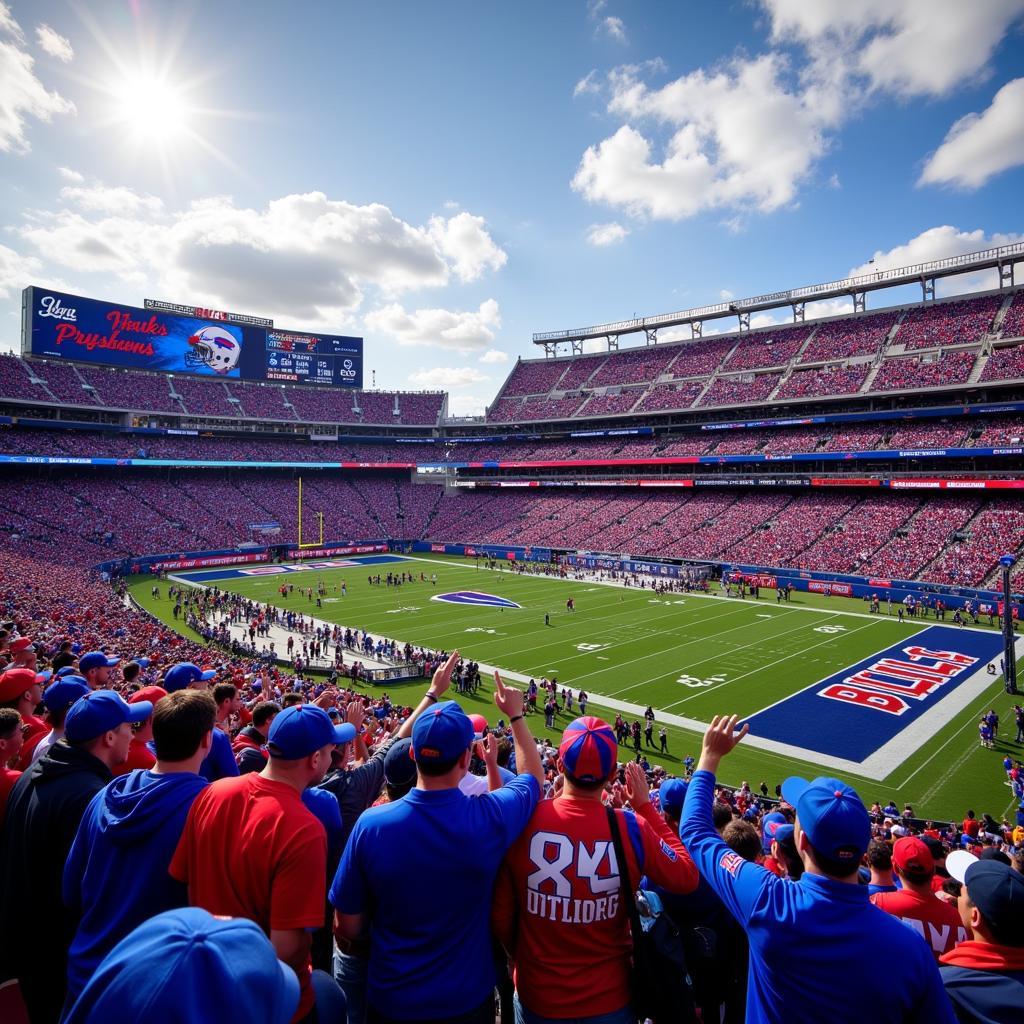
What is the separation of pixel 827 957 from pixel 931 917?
2.36 m

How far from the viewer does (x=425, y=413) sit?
81.7 metres

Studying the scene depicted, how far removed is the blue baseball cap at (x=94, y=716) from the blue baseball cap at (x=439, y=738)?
197 centimetres

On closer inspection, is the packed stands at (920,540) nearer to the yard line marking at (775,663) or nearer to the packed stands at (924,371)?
the yard line marking at (775,663)

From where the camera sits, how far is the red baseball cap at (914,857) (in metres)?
3.94

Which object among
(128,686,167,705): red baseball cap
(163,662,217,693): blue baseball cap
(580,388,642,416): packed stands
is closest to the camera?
(128,686,167,705): red baseball cap

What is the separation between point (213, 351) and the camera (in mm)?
66438

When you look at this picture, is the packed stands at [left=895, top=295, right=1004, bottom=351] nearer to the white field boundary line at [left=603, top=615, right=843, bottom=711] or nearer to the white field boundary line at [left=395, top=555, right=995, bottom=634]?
the white field boundary line at [left=395, top=555, right=995, bottom=634]

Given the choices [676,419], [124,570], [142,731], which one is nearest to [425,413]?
[676,419]

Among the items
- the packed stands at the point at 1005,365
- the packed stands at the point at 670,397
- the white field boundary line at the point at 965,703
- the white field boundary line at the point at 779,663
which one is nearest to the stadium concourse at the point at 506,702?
the white field boundary line at the point at 965,703

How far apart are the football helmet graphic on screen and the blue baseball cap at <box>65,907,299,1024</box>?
7347 cm

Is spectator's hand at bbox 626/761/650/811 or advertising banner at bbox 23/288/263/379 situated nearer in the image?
spectator's hand at bbox 626/761/650/811

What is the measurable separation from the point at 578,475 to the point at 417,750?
64.1m

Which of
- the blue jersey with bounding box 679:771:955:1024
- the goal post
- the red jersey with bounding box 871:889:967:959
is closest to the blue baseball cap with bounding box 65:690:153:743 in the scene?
the blue jersey with bounding box 679:771:955:1024

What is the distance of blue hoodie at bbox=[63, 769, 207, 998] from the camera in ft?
8.66
